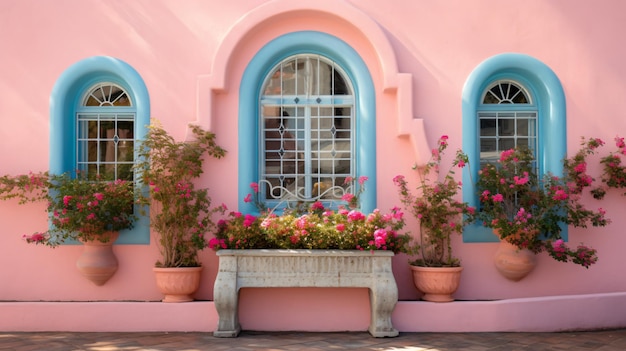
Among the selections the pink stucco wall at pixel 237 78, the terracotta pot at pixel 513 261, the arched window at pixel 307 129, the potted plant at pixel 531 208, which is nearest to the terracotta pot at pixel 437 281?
the pink stucco wall at pixel 237 78

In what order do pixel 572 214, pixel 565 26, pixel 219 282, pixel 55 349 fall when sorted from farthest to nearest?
pixel 565 26 < pixel 572 214 < pixel 219 282 < pixel 55 349

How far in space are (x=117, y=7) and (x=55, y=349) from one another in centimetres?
374

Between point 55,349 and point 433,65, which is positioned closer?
point 55,349

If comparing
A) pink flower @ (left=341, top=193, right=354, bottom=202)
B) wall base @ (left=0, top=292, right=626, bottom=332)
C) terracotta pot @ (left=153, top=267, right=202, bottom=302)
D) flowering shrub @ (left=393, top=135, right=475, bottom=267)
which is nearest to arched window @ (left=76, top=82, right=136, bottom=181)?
terracotta pot @ (left=153, top=267, right=202, bottom=302)

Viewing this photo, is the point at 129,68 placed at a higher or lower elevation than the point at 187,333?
higher

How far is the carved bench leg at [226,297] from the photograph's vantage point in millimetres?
6109

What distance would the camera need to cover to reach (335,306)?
6.54 meters

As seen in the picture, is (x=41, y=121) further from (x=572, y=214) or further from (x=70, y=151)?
(x=572, y=214)

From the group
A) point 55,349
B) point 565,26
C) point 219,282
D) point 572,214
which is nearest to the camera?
point 55,349


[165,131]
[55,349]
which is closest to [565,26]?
[165,131]

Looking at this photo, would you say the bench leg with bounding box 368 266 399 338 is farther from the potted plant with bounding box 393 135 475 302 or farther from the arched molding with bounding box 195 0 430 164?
the arched molding with bounding box 195 0 430 164

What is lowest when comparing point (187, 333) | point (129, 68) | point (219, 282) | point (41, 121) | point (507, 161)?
point (187, 333)

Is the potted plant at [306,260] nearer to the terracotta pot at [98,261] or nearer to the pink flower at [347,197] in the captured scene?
the pink flower at [347,197]

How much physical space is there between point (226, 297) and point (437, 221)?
2.39 m
